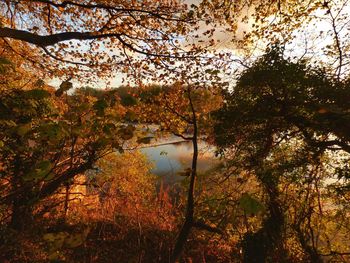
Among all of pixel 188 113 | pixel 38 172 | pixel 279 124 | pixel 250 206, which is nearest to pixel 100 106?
pixel 38 172

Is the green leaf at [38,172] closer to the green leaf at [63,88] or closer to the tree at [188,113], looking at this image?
the green leaf at [63,88]

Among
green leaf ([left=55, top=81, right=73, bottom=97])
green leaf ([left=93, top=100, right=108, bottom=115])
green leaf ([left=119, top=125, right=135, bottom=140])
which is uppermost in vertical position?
green leaf ([left=55, top=81, right=73, bottom=97])

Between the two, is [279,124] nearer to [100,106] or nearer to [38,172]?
[100,106]

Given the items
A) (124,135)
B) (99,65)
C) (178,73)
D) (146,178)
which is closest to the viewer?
(124,135)

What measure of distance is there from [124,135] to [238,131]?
4.94m

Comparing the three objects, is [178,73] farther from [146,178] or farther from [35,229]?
[146,178]

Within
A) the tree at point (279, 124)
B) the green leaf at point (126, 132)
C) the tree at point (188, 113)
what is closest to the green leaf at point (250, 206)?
the green leaf at point (126, 132)

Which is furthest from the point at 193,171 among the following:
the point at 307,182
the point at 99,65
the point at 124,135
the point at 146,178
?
the point at 146,178

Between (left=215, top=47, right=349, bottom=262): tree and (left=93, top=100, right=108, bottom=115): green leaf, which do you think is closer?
(left=93, top=100, right=108, bottom=115): green leaf

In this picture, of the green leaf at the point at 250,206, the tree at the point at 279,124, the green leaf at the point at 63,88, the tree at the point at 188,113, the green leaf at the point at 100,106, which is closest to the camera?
the green leaf at the point at 250,206

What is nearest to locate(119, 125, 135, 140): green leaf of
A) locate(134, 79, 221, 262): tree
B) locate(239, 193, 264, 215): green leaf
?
locate(134, 79, 221, 262): tree

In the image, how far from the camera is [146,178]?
3044 centimetres

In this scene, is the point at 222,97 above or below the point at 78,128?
above

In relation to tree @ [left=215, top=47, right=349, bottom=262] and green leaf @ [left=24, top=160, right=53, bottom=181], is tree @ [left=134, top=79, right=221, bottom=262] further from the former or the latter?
green leaf @ [left=24, top=160, right=53, bottom=181]
